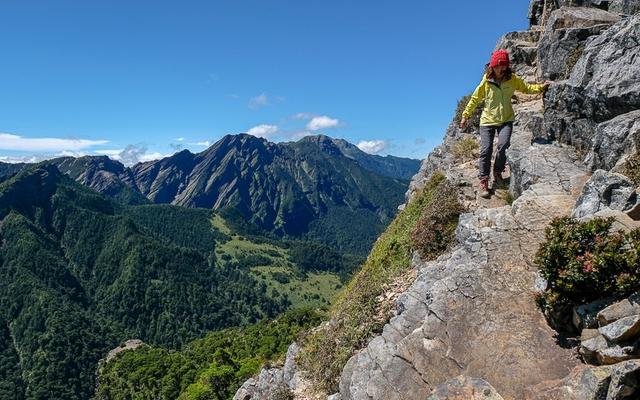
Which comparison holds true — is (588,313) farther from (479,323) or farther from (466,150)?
(466,150)

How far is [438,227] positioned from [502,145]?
14.1 ft

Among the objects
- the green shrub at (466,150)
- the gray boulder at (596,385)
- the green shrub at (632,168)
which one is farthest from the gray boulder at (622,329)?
the green shrub at (466,150)

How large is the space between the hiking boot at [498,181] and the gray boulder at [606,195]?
243 inches

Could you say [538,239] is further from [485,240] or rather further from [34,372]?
[34,372]

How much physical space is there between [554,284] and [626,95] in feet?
29.4

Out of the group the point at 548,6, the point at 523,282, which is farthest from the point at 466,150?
the point at 548,6

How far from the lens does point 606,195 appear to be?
11281 millimetres

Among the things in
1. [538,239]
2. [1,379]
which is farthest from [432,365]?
[1,379]

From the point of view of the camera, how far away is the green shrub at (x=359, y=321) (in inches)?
572

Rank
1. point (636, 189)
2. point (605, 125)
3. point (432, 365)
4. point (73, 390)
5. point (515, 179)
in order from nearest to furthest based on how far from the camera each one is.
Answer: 1. point (432, 365)
2. point (636, 189)
3. point (605, 125)
4. point (515, 179)
5. point (73, 390)

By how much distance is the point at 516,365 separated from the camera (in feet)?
31.4

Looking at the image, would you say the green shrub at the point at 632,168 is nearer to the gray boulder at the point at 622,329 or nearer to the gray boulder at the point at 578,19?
the gray boulder at the point at 622,329

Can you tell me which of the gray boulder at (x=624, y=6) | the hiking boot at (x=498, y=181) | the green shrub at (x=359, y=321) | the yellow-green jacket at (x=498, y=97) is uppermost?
the gray boulder at (x=624, y=6)

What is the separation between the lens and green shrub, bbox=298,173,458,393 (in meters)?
14.5
